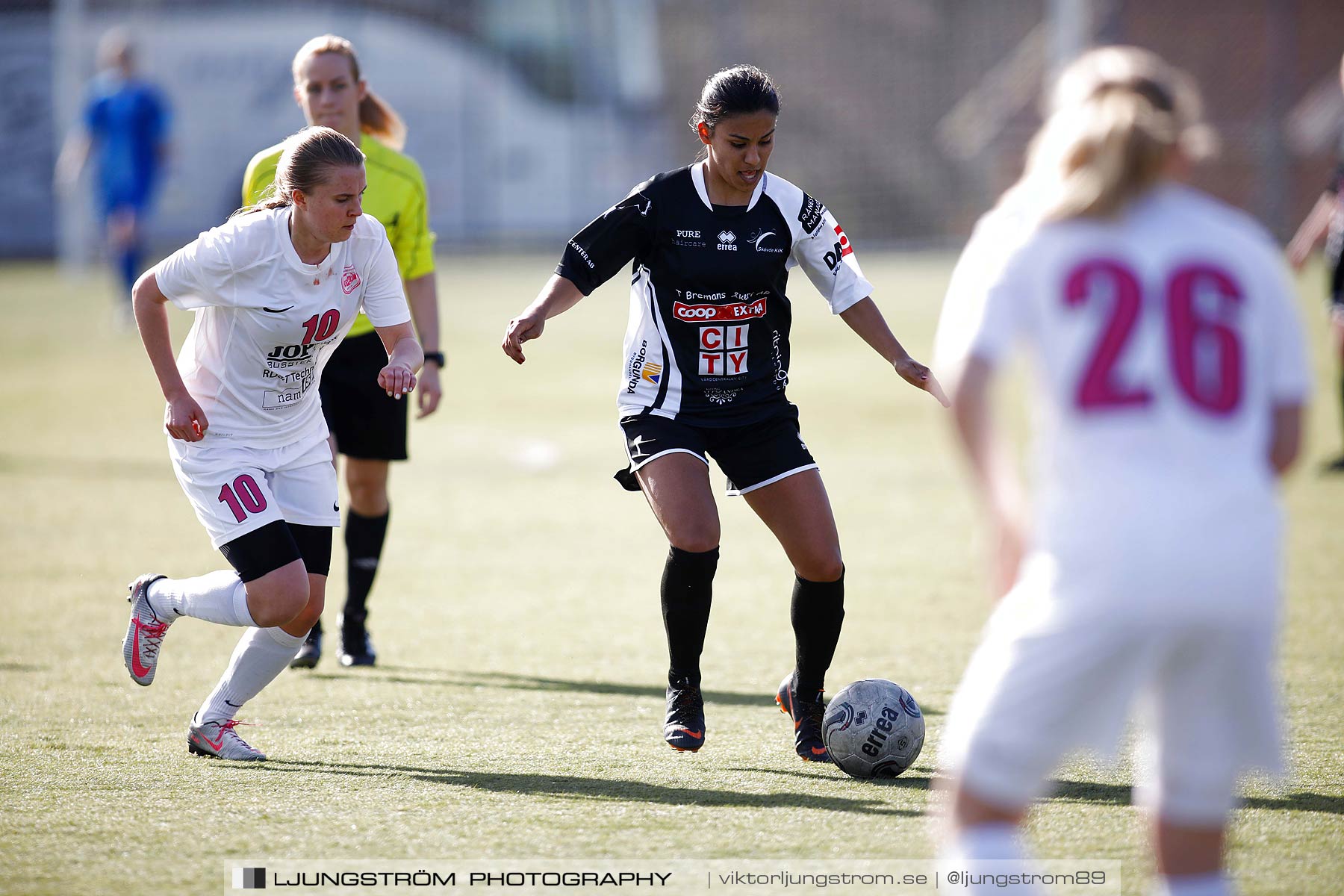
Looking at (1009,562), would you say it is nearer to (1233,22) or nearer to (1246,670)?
(1246,670)

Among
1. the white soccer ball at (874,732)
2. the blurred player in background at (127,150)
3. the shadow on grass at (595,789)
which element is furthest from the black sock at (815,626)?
the blurred player in background at (127,150)

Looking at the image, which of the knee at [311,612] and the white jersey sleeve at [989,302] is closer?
the white jersey sleeve at [989,302]

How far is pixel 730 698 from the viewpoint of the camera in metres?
5.04

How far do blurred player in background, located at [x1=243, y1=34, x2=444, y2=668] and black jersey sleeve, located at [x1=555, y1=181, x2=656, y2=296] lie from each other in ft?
3.31

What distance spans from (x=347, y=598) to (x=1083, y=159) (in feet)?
12.6

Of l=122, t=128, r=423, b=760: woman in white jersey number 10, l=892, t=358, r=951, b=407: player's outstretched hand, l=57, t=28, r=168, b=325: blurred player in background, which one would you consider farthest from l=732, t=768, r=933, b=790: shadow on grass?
l=57, t=28, r=168, b=325: blurred player in background

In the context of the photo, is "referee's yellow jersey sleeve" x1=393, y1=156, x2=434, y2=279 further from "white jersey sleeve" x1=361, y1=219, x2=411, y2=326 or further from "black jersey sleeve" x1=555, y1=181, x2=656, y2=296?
"black jersey sleeve" x1=555, y1=181, x2=656, y2=296

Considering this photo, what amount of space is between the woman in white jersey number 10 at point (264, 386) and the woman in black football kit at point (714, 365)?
0.55m

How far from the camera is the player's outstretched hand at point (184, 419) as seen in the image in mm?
4086

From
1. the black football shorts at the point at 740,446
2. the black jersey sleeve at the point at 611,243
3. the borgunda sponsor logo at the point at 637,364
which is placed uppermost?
the black jersey sleeve at the point at 611,243

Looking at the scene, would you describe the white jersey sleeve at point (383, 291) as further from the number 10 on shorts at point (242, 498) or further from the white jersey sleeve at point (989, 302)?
the white jersey sleeve at point (989, 302)

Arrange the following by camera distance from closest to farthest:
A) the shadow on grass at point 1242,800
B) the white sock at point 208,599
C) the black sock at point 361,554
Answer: the shadow on grass at point 1242,800
the white sock at point 208,599
the black sock at point 361,554

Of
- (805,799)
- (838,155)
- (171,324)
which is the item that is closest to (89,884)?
(805,799)

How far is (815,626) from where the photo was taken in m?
4.28
